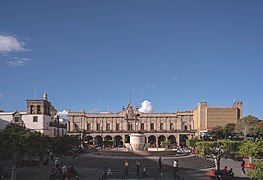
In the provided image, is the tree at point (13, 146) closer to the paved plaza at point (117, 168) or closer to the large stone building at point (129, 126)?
the paved plaza at point (117, 168)

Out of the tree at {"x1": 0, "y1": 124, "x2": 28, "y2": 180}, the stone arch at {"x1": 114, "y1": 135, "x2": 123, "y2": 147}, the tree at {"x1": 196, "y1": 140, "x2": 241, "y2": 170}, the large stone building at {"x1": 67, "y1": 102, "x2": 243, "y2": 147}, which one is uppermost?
the tree at {"x1": 0, "y1": 124, "x2": 28, "y2": 180}

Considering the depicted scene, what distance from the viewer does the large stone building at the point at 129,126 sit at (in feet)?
275

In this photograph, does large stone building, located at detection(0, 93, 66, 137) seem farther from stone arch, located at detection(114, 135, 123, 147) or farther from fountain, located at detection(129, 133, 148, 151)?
fountain, located at detection(129, 133, 148, 151)

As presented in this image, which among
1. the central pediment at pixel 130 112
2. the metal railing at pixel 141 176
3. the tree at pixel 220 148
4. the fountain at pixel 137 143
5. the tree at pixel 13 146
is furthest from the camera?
the central pediment at pixel 130 112

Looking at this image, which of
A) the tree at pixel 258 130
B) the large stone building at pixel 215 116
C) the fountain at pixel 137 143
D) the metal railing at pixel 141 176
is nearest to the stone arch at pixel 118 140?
the large stone building at pixel 215 116

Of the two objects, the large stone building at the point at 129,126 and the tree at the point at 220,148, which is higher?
the tree at the point at 220,148

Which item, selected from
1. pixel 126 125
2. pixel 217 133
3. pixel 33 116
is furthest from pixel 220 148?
pixel 126 125

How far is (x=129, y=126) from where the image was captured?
285 feet

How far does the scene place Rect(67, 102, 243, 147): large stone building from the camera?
8394cm

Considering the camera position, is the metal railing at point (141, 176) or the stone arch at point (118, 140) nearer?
the metal railing at point (141, 176)

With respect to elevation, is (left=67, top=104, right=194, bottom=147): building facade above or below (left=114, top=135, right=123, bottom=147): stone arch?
above

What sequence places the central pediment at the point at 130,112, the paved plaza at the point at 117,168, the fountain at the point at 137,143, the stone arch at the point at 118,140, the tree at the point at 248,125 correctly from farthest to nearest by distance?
the central pediment at the point at 130,112 < the stone arch at the point at 118,140 < the tree at the point at 248,125 < the fountain at the point at 137,143 < the paved plaza at the point at 117,168

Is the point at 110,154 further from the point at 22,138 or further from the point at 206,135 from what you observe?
the point at 206,135

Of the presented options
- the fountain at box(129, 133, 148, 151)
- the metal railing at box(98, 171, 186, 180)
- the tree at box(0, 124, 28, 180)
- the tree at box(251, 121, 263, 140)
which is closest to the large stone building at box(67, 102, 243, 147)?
the tree at box(251, 121, 263, 140)
